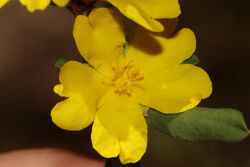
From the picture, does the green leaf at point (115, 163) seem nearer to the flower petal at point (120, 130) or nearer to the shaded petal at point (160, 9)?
the flower petal at point (120, 130)

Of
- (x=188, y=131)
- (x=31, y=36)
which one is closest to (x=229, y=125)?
(x=188, y=131)

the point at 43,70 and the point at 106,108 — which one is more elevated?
the point at 106,108

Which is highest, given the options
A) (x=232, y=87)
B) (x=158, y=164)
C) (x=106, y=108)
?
(x=106, y=108)

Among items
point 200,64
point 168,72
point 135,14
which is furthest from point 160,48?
point 200,64

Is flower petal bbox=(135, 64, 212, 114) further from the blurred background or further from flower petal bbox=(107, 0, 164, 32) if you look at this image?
the blurred background

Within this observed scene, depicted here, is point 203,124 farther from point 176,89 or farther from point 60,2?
point 60,2

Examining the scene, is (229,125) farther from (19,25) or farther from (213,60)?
(19,25)
